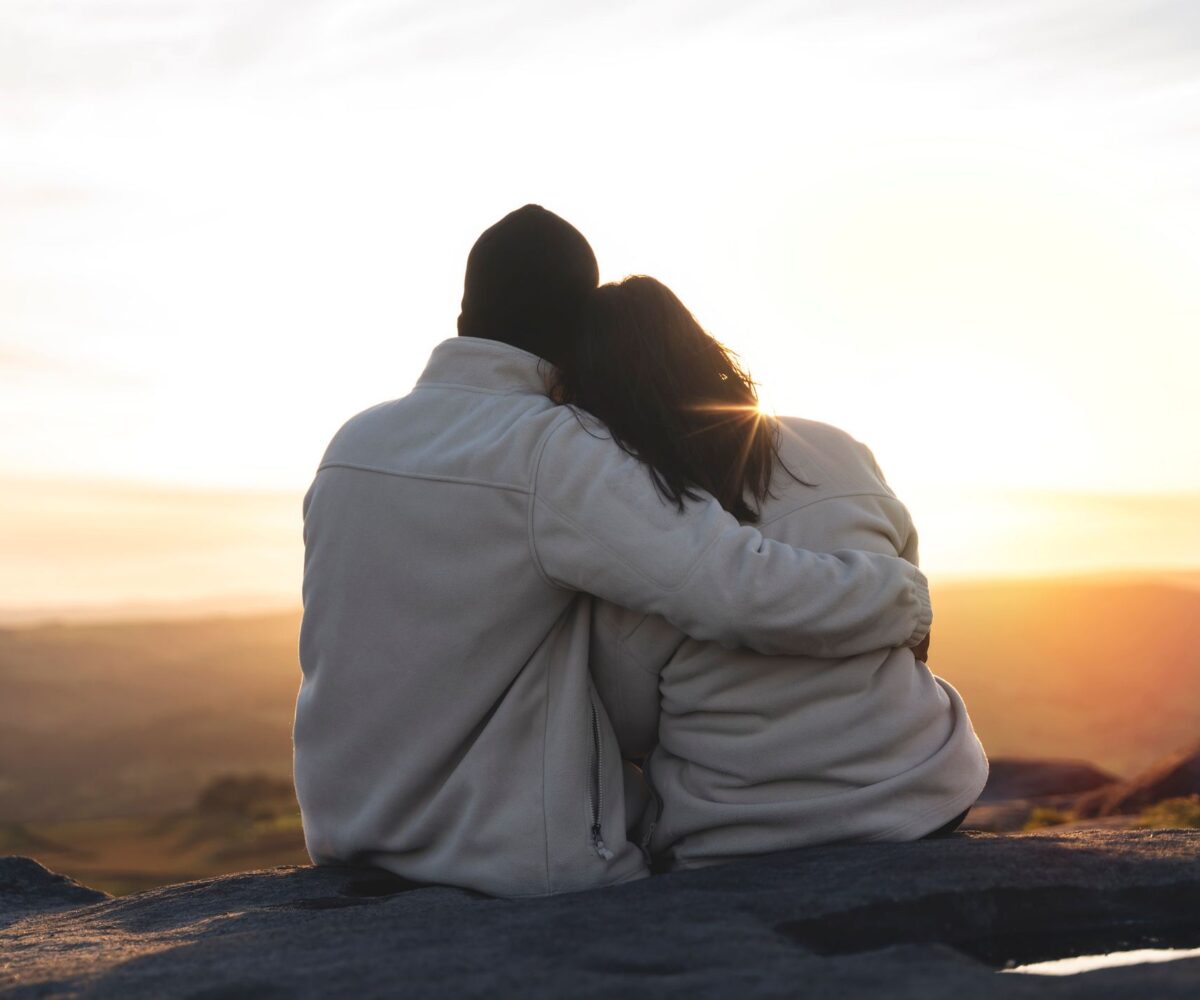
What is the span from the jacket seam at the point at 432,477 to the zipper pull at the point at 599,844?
2.44 feet

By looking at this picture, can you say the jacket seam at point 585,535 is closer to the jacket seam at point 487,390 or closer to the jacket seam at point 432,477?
the jacket seam at point 432,477

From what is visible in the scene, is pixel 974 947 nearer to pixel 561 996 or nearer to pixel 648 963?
pixel 648 963

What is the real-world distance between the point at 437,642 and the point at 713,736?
25.0 inches

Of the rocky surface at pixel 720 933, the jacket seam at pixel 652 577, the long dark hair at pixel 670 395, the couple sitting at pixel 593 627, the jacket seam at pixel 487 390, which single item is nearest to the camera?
the rocky surface at pixel 720 933

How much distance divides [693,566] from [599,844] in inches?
26.3

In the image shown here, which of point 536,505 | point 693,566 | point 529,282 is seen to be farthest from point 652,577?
point 529,282

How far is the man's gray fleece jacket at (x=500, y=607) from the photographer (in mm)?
2607

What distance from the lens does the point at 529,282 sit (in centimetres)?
300

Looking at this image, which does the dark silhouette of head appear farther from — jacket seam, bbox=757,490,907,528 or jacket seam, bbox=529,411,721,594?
jacket seam, bbox=757,490,907,528

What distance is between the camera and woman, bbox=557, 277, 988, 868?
9.10 feet

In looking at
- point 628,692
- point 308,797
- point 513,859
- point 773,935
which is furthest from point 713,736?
point 308,797

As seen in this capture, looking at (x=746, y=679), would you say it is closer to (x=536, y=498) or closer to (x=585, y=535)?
→ (x=585, y=535)

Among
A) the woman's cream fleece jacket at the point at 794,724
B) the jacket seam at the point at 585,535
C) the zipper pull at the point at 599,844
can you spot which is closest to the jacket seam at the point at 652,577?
the jacket seam at the point at 585,535

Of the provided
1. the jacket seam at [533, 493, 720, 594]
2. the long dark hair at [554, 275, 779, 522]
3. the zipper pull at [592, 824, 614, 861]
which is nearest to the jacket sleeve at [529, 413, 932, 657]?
the jacket seam at [533, 493, 720, 594]
